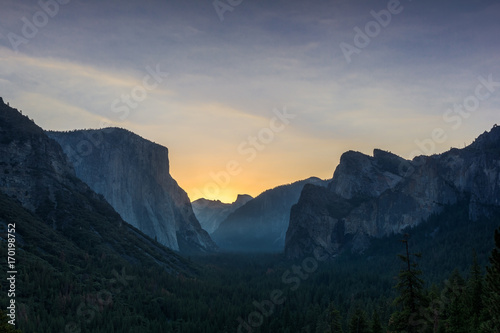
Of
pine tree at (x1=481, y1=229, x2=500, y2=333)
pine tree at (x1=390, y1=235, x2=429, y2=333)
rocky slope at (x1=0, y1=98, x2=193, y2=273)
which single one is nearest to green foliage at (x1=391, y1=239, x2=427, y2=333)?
pine tree at (x1=390, y1=235, x2=429, y2=333)

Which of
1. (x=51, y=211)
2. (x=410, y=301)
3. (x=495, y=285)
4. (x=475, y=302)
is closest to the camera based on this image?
(x=410, y=301)

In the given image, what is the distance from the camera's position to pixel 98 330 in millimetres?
99625

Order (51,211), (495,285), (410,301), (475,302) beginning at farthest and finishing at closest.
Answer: (51,211) → (475,302) → (495,285) → (410,301)

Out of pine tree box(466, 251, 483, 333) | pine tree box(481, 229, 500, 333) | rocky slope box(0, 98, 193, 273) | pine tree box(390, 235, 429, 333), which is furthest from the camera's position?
rocky slope box(0, 98, 193, 273)

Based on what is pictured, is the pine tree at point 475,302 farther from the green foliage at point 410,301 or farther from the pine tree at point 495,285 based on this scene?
the green foliage at point 410,301

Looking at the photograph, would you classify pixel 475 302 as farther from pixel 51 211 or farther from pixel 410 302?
pixel 51 211

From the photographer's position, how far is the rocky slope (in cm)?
13888

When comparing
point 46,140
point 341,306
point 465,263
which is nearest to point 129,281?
point 341,306

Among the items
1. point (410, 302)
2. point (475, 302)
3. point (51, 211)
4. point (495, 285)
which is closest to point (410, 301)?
point (410, 302)

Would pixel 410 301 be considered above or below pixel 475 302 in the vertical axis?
above

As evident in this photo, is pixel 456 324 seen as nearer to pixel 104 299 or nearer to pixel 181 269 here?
pixel 104 299

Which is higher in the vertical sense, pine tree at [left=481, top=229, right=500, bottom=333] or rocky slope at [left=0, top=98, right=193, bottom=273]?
rocky slope at [left=0, top=98, right=193, bottom=273]

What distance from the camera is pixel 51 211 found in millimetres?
163500

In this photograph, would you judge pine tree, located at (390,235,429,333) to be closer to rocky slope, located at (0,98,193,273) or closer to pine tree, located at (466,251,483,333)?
pine tree, located at (466,251,483,333)
